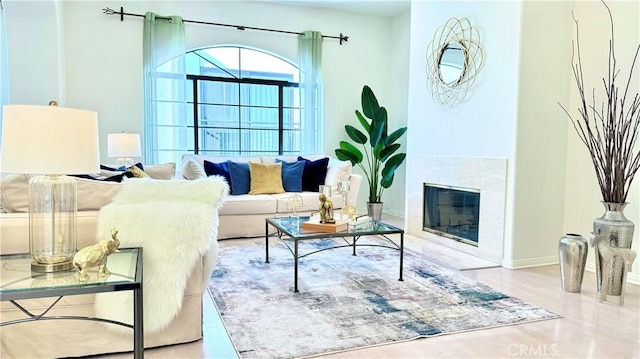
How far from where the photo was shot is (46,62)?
4516 millimetres

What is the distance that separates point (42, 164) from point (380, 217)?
480 centimetres

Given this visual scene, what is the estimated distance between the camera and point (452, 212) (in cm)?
414

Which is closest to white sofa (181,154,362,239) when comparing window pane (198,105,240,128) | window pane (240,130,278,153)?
window pane (198,105,240,128)

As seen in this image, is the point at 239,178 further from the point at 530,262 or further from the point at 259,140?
the point at 530,262

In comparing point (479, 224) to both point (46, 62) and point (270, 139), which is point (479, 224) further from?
point (46, 62)

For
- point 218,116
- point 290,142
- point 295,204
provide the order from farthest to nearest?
point 290,142
point 218,116
point 295,204

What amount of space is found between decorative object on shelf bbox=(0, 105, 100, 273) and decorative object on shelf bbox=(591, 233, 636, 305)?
2.94 meters

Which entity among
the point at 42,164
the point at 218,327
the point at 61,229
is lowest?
the point at 218,327

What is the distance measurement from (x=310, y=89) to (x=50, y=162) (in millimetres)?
4721

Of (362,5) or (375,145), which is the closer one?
(375,145)

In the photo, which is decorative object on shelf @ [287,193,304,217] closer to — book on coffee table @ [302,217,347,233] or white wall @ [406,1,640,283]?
book on coffee table @ [302,217,347,233]

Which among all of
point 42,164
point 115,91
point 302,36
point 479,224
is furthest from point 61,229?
point 302,36

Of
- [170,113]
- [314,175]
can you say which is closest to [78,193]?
[314,175]

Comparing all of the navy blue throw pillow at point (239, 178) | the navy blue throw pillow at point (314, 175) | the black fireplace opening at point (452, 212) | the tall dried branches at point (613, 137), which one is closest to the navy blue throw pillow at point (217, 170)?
the navy blue throw pillow at point (239, 178)
